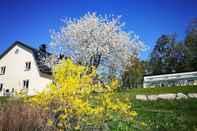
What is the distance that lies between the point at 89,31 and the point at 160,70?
35.6m

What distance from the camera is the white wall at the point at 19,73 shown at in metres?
40.0

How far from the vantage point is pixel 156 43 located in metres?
71.4

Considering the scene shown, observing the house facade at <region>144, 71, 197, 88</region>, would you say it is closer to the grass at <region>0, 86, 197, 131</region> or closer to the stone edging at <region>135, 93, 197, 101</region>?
the stone edging at <region>135, 93, 197, 101</region>

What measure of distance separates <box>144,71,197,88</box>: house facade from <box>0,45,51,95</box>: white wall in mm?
14560

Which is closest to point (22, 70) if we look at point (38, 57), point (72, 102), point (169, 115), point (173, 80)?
point (38, 57)

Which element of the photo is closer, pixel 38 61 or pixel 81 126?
pixel 81 126

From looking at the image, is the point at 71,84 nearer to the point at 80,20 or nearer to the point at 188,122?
the point at 188,122

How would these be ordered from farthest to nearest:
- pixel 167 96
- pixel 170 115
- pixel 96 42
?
pixel 96 42
pixel 167 96
pixel 170 115

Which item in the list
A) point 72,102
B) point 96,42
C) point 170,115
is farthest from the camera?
point 96,42

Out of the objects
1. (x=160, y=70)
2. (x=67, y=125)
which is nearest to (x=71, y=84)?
(x=67, y=125)

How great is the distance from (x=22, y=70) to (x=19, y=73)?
0.69 metres

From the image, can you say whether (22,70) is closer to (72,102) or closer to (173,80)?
(173,80)

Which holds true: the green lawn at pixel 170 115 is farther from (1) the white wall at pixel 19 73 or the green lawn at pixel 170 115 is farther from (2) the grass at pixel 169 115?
(1) the white wall at pixel 19 73

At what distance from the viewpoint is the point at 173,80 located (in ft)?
117
